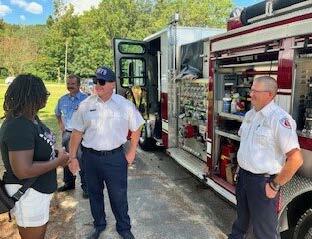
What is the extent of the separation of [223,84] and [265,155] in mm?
1856

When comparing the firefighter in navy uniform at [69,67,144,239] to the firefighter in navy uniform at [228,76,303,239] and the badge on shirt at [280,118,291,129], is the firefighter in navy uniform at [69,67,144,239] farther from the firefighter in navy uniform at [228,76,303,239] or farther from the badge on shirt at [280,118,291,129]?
the badge on shirt at [280,118,291,129]

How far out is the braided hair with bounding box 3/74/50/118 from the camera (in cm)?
230

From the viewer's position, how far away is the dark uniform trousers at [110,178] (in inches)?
143

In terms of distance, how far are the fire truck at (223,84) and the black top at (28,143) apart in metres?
1.57

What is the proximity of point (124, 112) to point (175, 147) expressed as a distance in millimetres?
3037

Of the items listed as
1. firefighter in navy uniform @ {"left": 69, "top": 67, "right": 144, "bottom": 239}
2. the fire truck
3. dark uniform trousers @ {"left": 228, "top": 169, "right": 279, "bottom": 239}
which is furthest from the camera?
firefighter in navy uniform @ {"left": 69, "top": 67, "right": 144, "bottom": 239}

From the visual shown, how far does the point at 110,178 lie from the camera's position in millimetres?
3646

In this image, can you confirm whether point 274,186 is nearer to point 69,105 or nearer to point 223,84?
point 223,84

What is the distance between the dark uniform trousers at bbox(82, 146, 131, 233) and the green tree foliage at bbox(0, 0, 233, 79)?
26161 mm

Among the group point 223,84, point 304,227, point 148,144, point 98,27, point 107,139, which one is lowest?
point 148,144

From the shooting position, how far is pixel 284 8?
128 inches

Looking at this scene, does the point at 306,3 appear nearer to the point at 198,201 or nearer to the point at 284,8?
the point at 284,8

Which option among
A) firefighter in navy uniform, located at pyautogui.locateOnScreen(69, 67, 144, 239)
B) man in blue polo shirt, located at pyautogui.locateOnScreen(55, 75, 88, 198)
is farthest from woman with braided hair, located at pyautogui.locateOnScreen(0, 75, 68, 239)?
man in blue polo shirt, located at pyautogui.locateOnScreen(55, 75, 88, 198)

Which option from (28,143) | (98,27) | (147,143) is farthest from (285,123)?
(98,27)
